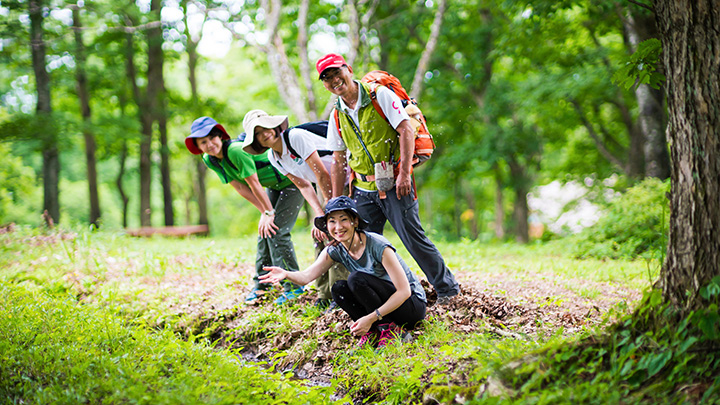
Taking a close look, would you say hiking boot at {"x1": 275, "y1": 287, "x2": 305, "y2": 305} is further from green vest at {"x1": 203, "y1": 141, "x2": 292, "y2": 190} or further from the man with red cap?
the man with red cap

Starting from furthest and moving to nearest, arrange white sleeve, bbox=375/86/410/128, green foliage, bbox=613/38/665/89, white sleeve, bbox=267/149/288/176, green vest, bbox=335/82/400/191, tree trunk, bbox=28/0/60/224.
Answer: tree trunk, bbox=28/0/60/224
white sleeve, bbox=267/149/288/176
green vest, bbox=335/82/400/191
white sleeve, bbox=375/86/410/128
green foliage, bbox=613/38/665/89

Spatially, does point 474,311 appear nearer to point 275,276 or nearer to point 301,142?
point 275,276

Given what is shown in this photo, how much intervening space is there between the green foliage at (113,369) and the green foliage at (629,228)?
6150mm

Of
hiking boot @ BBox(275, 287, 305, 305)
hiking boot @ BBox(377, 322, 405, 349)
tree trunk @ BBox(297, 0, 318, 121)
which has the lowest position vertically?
hiking boot @ BBox(377, 322, 405, 349)

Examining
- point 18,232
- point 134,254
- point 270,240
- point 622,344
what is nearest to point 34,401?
point 270,240

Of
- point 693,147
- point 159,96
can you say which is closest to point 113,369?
point 693,147

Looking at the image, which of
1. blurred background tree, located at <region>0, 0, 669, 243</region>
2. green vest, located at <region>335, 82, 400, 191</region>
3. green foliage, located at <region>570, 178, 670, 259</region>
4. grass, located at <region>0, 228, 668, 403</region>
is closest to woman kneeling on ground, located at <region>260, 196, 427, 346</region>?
grass, located at <region>0, 228, 668, 403</region>

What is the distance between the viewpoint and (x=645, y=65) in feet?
10.4

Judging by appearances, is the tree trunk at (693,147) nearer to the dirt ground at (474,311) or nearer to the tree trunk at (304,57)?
the dirt ground at (474,311)

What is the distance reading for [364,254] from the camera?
3848 mm

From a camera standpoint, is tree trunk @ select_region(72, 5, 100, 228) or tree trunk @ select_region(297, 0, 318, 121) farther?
tree trunk @ select_region(72, 5, 100, 228)

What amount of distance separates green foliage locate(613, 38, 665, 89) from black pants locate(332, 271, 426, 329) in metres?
2.23

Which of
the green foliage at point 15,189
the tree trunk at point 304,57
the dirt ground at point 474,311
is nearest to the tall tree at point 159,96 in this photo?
the tree trunk at point 304,57

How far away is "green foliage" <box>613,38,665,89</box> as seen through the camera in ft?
10.3
